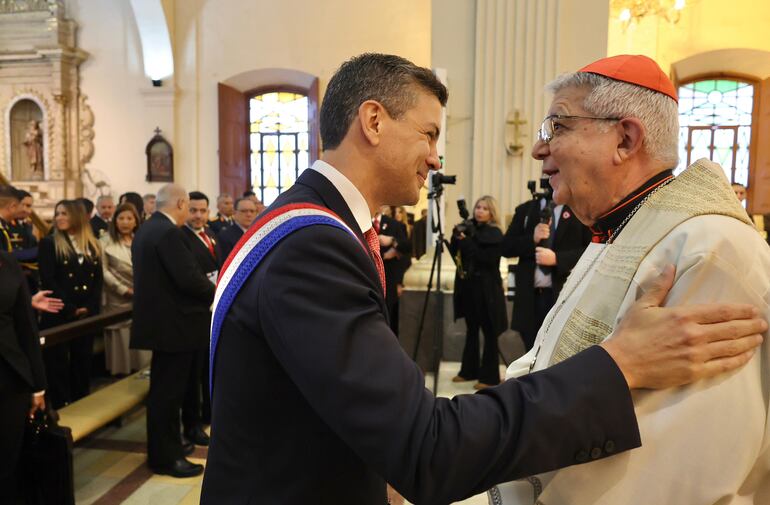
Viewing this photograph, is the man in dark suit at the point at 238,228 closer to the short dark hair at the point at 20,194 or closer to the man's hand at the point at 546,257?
the short dark hair at the point at 20,194

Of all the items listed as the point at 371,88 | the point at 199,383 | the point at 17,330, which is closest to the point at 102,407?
the point at 199,383

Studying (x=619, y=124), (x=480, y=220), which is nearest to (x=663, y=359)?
(x=619, y=124)

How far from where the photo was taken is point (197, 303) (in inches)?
145

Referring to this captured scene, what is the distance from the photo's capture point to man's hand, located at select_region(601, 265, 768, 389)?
0.89 metres

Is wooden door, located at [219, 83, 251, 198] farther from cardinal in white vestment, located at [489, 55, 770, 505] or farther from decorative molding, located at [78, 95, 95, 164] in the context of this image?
cardinal in white vestment, located at [489, 55, 770, 505]

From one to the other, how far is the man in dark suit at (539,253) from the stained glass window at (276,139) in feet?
25.8

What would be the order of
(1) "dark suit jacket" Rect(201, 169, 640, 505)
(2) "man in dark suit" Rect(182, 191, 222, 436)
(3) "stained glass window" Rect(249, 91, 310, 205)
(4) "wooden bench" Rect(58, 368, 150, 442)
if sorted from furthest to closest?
(3) "stained glass window" Rect(249, 91, 310, 205) → (2) "man in dark suit" Rect(182, 191, 222, 436) → (4) "wooden bench" Rect(58, 368, 150, 442) → (1) "dark suit jacket" Rect(201, 169, 640, 505)

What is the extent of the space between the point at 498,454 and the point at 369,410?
19 cm

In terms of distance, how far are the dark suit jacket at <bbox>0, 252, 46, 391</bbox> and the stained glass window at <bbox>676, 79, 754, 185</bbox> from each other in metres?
10.6

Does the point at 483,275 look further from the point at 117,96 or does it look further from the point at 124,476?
the point at 117,96

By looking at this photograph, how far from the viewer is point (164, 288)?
11.7 feet

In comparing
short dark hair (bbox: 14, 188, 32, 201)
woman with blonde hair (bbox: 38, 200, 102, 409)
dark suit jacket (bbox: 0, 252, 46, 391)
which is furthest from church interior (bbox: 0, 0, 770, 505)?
dark suit jacket (bbox: 0, 252, 46, 391)

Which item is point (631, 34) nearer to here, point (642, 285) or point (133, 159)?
point (133, 159)

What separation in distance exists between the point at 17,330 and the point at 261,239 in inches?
88.8
